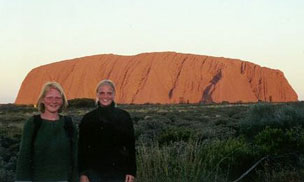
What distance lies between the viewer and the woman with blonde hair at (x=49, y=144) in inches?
184

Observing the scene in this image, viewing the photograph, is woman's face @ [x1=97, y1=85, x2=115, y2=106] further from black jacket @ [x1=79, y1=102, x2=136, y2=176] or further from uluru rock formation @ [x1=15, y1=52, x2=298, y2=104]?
uluru rock formation @ [x1=15, y1=52, x2=298, y2=104]

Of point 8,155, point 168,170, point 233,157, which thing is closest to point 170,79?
point 8,155

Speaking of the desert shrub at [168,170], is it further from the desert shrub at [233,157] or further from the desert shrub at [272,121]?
the desert shrub at [272,121]

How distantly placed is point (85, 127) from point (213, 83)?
106 metres

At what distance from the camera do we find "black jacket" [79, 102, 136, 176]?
16.9 feet

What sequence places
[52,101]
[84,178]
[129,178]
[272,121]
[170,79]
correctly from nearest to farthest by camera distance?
[52,101], [84,178], [129,178], [272,121], [170,79]

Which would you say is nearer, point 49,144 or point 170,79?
point 49,144

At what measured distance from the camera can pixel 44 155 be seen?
186 inches

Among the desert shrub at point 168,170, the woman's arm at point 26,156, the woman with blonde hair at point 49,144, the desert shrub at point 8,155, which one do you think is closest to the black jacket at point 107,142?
the woman with blonde hair at point 49,144

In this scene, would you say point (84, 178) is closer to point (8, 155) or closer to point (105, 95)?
point (105, 95)

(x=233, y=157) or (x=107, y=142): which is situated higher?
(x=107, y=142)

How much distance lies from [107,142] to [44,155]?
0.70 m

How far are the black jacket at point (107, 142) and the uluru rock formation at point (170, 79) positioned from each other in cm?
9840

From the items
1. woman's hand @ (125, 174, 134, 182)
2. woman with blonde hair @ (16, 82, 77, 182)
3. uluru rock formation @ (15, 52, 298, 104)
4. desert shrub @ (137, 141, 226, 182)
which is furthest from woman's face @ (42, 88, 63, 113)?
uluru rock formation @ (15, 52, 298, 104)
